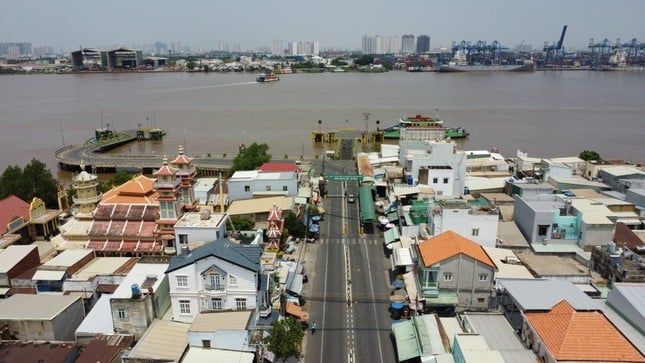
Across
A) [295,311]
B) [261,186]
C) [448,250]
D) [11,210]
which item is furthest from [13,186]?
[448,250]

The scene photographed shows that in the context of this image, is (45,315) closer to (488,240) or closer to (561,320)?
(561,320)

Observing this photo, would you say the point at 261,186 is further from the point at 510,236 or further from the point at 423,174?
the point at 510,236

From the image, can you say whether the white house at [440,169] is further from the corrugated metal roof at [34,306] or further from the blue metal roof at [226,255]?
the corrugated metal roof at [34,306]

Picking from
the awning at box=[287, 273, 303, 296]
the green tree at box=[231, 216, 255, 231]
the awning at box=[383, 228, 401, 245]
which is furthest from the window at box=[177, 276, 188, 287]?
the awning at box=[383, 228, 401, 245]

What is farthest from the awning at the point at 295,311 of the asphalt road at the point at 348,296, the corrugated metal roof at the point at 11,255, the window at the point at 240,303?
the corrugated metal roof at the point at 11,255

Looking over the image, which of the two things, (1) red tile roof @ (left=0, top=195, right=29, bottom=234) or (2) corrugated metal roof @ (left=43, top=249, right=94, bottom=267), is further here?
(1) red tile roof @ (left=0, top=195, right=29, bottom=234)

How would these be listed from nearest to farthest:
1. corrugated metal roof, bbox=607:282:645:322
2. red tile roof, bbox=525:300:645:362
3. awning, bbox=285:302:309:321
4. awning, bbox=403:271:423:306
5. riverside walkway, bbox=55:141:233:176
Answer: red tile roof, bbox=525:300:645:362, corrugated metal roof, bbox=607:282:645:322, awning, bbox=285:302:309:321, awning, bbox=403:271:423:306, riverside walkway, bbox=55:141:233:176

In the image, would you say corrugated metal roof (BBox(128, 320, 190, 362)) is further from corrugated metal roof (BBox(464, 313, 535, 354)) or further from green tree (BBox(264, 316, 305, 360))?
corrugated metal roof (BBox(464, 313, 535, 354))
